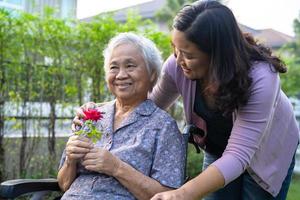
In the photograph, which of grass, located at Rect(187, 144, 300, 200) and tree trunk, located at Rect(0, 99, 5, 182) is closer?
tree trunk, located at Rect(0, 99, 5, 182)

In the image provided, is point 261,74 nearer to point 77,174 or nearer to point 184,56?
point 184,56

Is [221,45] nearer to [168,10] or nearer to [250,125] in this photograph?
[250,125]

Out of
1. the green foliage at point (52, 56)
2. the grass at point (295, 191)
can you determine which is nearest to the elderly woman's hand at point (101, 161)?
the green foliage at point (52, 56)

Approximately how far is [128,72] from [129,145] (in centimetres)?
40

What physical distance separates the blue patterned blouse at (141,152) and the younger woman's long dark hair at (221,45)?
521 millimetres

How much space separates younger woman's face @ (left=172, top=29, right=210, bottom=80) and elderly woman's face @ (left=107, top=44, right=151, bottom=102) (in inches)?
20.5

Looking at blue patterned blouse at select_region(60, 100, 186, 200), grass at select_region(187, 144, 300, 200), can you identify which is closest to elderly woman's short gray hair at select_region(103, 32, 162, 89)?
blue patterned blouse at select_region(60, 100, 186, 200)

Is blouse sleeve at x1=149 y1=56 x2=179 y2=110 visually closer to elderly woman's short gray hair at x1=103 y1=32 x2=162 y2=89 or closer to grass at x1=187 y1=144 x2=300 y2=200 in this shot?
elderly woman's short gray hair at x1=103 y1=32 x2=162 y2=89

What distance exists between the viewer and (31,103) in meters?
5.24

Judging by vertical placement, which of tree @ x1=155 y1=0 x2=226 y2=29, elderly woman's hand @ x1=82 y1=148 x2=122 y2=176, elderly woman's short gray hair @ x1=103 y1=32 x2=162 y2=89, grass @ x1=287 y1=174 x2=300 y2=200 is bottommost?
grass @ x1=287 y1=174 x2=300 y2=200

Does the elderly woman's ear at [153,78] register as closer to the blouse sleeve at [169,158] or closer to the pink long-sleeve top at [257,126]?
the pink long-sleeve top at [257,126]

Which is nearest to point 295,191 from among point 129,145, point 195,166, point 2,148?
point 195,166

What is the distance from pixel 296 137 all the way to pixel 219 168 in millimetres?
701

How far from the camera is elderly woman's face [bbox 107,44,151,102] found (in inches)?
106
